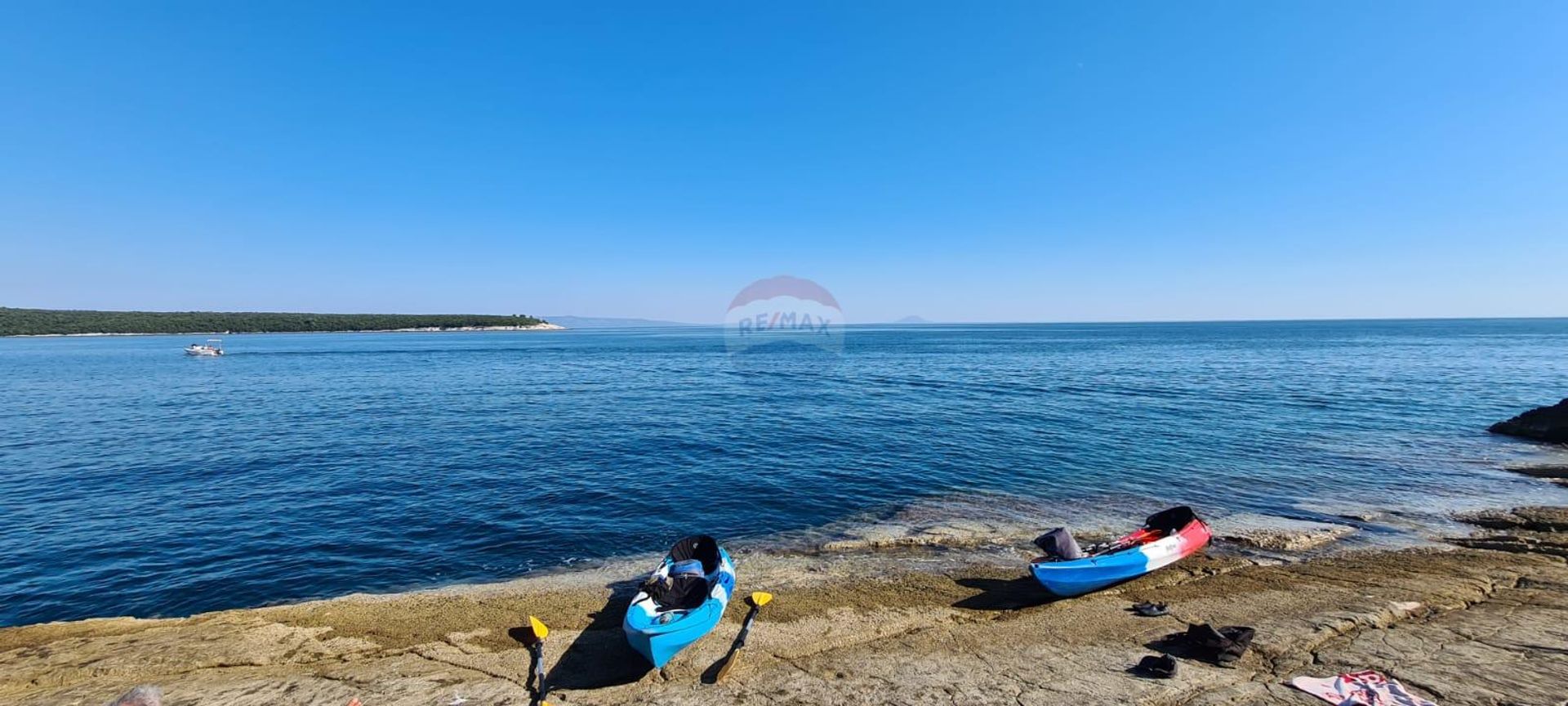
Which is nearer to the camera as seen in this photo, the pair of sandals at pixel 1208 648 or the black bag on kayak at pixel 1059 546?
the pair of sandals at pixel 1208 648

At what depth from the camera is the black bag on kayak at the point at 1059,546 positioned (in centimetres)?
1318

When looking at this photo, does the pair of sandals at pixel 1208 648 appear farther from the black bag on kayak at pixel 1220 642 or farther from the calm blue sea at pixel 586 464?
the calm blue sea at pixel 586 464

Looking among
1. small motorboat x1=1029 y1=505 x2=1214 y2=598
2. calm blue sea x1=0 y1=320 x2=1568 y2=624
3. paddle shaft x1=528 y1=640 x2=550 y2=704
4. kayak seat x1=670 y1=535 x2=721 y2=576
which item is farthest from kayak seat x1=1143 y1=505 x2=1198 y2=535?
paddle shaft x1=528 y1=640 x2=550 y2=704

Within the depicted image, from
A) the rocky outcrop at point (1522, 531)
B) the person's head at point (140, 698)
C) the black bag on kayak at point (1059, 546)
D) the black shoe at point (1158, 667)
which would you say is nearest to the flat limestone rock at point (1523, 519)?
the rocky outcrop at point (1522, 531)

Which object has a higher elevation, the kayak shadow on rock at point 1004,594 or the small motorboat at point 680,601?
the small motorboat at point 680,601

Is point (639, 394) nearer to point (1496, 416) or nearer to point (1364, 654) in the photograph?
point (1364, 654)

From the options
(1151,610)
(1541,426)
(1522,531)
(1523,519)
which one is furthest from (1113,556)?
(1541,426)

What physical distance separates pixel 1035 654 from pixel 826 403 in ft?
110

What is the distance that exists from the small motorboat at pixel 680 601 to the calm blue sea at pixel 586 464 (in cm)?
384

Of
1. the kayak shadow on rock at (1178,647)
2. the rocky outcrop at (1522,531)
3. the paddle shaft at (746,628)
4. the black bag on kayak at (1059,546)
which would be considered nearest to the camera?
the kayak shadow on rock at (1178,647)

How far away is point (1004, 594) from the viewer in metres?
13.1

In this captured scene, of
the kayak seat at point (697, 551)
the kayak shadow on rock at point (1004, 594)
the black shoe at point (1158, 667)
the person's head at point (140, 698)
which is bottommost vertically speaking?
the kayak shadow on rock at point (1004, 594)

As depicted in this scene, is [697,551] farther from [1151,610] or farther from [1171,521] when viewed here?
[1171,521]

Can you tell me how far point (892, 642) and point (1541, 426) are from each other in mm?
40568
